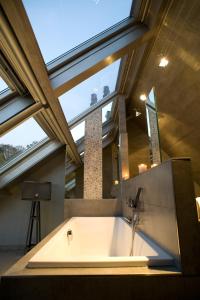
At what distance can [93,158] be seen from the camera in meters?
4.19

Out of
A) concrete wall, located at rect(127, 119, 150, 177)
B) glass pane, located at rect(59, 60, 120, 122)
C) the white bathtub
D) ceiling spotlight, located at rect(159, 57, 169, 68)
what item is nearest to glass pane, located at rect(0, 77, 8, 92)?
glass pane, located at rect(59, 60, 120, 122)

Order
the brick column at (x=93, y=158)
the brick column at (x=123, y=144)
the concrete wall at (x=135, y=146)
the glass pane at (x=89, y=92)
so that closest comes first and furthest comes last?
the glass pane at (x=89, y=92)
the brick column at (x=93, y=158)
the brick column at (x=123, y=144)
the concrete wall at (x=135, y=146)

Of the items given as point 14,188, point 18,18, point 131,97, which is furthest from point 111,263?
point 131,97

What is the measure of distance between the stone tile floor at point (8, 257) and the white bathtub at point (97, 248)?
1.55m

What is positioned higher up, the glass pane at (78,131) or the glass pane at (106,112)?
the glass pane at (106,112)

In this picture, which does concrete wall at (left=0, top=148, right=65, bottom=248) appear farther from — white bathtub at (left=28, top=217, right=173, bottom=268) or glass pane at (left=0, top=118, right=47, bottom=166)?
white bathtub at (left=28, top=217, right=173, bottom=268)

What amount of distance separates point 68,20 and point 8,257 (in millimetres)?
4330

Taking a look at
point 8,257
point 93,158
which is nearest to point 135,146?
point 93,158

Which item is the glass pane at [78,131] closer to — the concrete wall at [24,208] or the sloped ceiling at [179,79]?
the concrete wall at [24,208]

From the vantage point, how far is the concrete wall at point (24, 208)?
4.48 meters

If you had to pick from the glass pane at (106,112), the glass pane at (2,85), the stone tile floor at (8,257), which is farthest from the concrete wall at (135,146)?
the glass pane at (2,85)

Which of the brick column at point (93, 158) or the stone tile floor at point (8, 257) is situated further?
the brick column at point (93, 158)

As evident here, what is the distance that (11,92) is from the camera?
2.15 metres

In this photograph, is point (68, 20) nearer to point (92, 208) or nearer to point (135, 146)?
point (92, 208)
